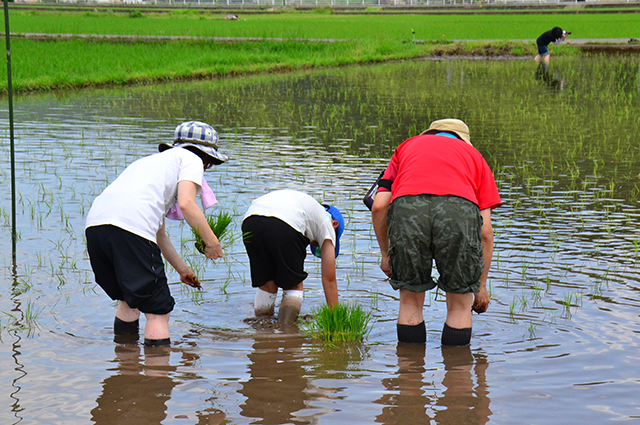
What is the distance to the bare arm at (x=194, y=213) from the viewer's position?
3182 millimetres

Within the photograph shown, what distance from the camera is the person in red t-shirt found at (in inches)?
124

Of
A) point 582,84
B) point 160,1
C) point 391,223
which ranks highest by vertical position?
point 160,1

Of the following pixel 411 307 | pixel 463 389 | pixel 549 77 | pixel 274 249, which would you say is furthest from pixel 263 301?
pixel 549 77

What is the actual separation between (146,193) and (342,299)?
1629 mm

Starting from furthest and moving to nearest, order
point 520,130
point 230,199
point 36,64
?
point 36,64, point 520,130, point 230,199

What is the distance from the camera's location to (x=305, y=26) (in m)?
34.0

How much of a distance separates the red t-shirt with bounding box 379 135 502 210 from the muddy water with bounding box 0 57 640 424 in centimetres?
81

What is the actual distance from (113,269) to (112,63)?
16438mm

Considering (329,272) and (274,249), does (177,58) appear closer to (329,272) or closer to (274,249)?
(274,249)

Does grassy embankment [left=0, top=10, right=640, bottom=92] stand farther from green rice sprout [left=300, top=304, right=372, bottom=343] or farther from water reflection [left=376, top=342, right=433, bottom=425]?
water reflection [left=376, top=342, right=433, bottom=425]

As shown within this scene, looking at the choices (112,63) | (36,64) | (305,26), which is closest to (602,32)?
(305,26)

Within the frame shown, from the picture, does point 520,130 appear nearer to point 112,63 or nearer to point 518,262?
point 518,262

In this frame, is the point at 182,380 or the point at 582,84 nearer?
the point at 182,380

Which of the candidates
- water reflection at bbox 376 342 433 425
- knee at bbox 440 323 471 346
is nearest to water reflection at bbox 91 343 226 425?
water reflection at bbox 376 342 433 425
